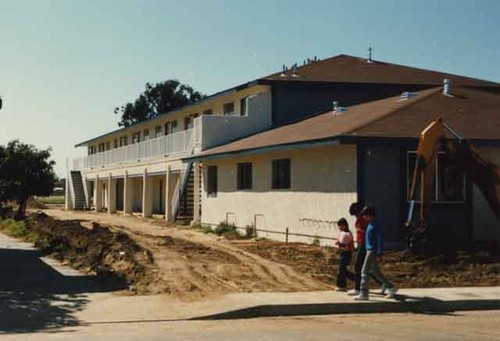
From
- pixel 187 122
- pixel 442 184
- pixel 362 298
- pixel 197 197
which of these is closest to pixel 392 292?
pixel 362 298

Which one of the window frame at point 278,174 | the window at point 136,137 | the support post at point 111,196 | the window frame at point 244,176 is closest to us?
the window frame at point 278,174

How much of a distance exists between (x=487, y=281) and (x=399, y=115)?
6839 millimetres

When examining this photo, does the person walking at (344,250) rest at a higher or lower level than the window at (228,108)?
lower

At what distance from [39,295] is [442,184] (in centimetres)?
1132

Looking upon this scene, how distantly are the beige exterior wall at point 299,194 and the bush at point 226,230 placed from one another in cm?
26

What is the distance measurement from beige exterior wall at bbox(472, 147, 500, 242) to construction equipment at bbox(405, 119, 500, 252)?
5.23 feet

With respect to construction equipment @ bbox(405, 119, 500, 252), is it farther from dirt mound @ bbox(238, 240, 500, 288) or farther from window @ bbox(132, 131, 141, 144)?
window @ bbox(132, 131, 141, 144)

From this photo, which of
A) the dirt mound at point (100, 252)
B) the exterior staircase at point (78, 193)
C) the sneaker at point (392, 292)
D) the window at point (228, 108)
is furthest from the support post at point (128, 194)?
the sneaker at point (392, 292)

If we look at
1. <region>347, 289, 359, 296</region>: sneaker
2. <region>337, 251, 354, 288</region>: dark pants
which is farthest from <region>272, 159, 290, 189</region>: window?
<region>347, 289, 359, 296</region>: sneaker

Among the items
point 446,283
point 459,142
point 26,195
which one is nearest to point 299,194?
point 459,142

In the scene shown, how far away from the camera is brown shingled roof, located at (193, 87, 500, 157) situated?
65.6 ft

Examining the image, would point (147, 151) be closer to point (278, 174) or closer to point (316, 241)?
point (278, 174)

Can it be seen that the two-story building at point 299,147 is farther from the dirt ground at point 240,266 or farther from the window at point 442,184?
the dirt ground at point 240,266

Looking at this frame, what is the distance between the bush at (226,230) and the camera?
2638cm
